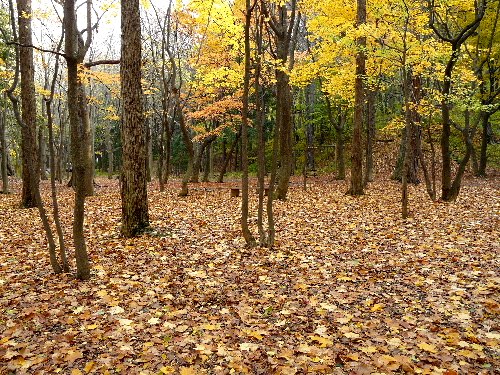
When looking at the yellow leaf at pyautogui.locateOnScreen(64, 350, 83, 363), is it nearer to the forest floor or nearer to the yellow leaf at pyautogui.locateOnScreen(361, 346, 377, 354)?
the forest floor

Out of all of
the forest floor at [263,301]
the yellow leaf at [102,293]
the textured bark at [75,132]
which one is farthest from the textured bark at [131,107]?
the yellow leaf at [102,293]

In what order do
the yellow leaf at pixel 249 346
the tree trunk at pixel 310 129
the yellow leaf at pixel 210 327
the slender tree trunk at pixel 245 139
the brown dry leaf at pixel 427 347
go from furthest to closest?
1. the tree trunk at pixel 310 129
2. the slender tree trunk at pixel 245 139
3. the yellow leaf at pixel 210 327
4. the yellow leaf at pixel 249 346
5. the brown dry leaf at pixel 427 347

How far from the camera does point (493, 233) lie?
8.42m

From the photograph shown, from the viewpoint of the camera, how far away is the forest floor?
13.0 feet

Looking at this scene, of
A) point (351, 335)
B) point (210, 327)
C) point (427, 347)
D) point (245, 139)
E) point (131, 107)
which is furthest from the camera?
point (131, 107)

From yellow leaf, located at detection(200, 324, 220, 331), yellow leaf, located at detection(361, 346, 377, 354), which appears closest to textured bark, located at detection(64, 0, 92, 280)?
yellow leaf, located at detection(200, 324, 220, 331)

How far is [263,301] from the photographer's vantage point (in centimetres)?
543

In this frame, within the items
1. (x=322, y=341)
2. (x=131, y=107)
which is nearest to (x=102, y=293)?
(x=322, y=341)

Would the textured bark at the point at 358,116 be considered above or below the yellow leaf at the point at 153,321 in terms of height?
above

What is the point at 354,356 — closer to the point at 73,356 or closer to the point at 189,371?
the point at 189,371

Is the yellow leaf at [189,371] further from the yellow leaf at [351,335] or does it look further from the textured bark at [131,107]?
the textured bark at [131,107]

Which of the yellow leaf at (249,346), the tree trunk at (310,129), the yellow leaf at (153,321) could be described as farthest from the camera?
the tree trunk at (310,129)

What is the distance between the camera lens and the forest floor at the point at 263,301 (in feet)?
13.0

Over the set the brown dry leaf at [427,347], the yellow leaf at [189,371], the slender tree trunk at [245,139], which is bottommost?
the yellow leaf at [189,371]
